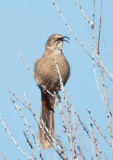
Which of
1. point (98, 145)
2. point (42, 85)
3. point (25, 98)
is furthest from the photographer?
point (42, 85)

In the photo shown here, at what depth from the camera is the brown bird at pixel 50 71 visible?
6203 mm

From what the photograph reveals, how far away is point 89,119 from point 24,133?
2.68 feet

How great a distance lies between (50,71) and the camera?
6.19 m

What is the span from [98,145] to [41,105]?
9.47 ft

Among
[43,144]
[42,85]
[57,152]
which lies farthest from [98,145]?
[42,85]

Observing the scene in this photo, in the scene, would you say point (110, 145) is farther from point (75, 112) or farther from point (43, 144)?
point (43, 144)

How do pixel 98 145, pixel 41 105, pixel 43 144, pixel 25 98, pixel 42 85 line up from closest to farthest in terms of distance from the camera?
pixel 98 145, pixel 25 98, pixel 43 144, pixel 42 85, pixel 41 105

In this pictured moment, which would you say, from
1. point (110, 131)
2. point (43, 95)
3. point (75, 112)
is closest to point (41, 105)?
point (43, 95)

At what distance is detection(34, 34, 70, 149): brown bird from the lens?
620 centimetres

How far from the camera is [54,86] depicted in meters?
6.36

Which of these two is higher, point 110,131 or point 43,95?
point 43,95

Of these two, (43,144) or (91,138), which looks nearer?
(91,138)

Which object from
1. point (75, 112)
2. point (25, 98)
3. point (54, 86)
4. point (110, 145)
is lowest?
point (110, 145)

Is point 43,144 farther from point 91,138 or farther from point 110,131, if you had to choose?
point 110,131
